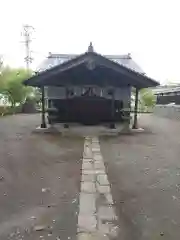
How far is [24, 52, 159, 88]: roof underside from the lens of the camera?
9844 millimetres

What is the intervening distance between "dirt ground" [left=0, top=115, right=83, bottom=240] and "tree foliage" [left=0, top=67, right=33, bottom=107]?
1621 centimetres

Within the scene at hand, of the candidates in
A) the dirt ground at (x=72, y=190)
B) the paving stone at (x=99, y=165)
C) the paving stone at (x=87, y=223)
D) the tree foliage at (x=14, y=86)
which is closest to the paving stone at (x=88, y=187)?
the dirt ground at (x=72, y=190)

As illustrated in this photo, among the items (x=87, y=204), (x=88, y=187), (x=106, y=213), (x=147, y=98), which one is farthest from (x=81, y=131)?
(x=147, y=98)

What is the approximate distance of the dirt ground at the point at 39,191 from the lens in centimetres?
269

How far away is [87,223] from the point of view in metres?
2.81

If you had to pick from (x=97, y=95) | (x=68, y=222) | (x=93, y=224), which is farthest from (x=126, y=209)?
(x=97, y=95)

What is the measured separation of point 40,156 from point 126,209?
3.20 m

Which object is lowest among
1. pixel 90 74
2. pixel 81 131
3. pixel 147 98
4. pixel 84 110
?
pixel 81 131

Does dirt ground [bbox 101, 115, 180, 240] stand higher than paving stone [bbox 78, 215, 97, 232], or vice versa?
paving stone [bbox 78, 215, 97, 232]

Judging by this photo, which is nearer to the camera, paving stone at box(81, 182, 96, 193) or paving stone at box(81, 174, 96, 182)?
paving stone at box(81, 182, 96, 193)

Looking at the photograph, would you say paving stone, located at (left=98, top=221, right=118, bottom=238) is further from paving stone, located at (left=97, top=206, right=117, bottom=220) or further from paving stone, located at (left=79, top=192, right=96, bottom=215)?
paving stone, located at (left=79, top=192, right=96, bottom=215)

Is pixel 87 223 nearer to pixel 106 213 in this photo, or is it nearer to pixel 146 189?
pixel 106 213

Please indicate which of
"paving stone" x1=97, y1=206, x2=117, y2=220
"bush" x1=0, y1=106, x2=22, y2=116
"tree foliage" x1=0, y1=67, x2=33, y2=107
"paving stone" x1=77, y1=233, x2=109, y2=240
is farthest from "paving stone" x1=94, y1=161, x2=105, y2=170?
"tree foliage" x1=0, y1=67, x2=33, y2=107

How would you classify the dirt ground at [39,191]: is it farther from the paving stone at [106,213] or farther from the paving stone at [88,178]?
the paving stone at [106,213]
